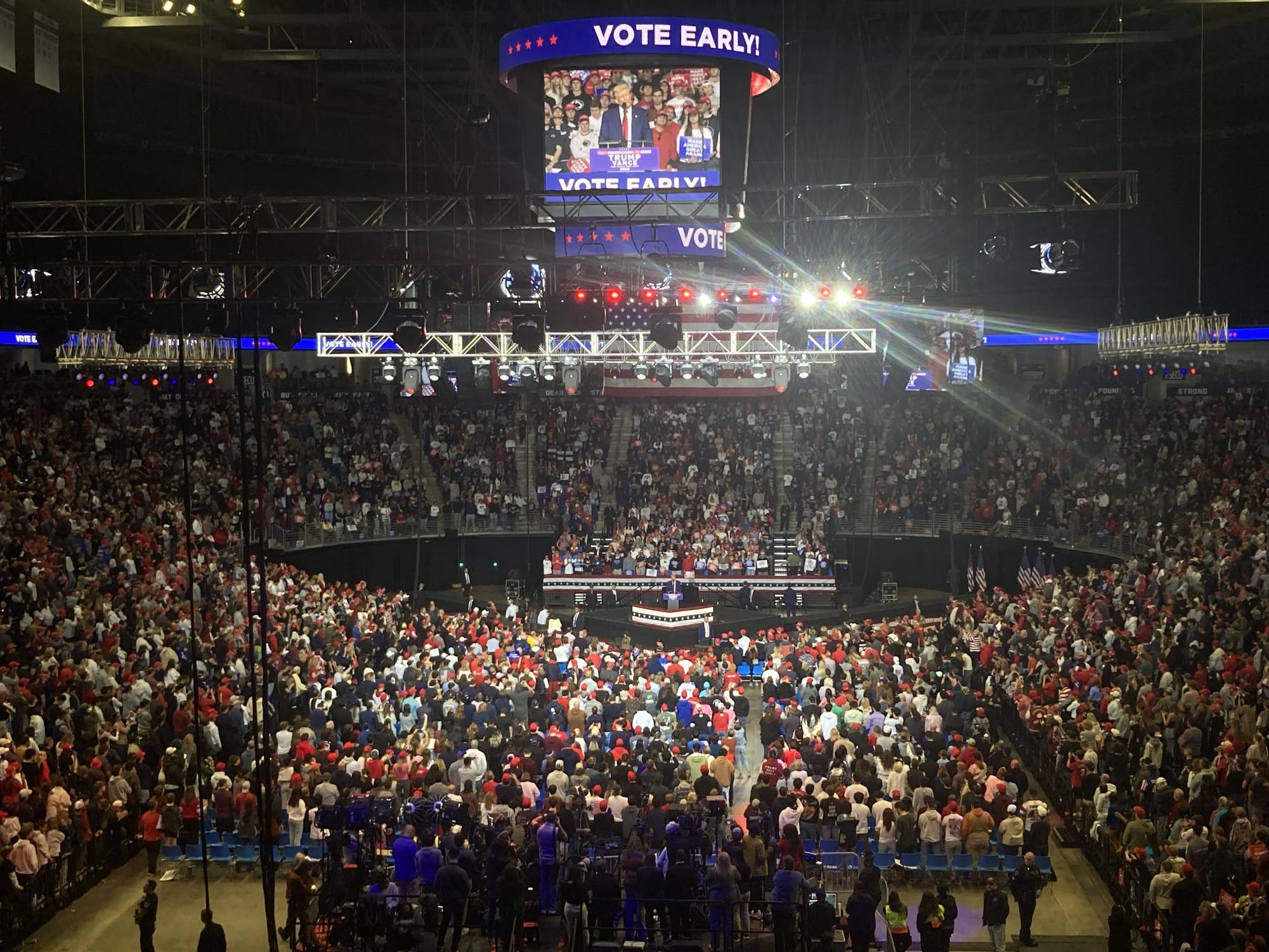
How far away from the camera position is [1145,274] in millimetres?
33375

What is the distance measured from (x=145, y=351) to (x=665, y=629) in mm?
11766

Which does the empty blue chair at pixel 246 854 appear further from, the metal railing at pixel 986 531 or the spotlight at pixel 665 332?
the metal railing at pixel 986 531

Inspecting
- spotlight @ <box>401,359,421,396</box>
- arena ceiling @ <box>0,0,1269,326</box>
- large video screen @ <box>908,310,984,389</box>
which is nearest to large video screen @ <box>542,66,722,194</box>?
arena ceiling @ <box>0,0,1269,326</box>

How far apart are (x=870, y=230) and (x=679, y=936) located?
19855mm

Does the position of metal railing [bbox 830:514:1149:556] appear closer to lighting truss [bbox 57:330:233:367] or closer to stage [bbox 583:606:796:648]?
stage [bbox 583:606:796:648]

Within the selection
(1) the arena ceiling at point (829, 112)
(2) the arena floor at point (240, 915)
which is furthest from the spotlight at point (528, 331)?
(2) the arena floor at point (240, 915)

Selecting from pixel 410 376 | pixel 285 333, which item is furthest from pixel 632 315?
pixel 410 376

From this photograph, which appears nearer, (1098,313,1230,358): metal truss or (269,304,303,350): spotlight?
(269,304,303,350): spotlight

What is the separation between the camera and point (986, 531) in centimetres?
3253

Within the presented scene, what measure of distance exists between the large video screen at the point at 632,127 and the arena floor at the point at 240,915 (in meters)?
9.46

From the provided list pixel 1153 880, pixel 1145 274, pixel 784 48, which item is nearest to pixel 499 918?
pixel 1153 880

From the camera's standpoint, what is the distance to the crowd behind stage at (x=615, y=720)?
13.0 meters

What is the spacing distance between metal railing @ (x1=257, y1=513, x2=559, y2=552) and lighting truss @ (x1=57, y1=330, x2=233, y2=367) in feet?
24.6

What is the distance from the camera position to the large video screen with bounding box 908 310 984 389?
25.1m
